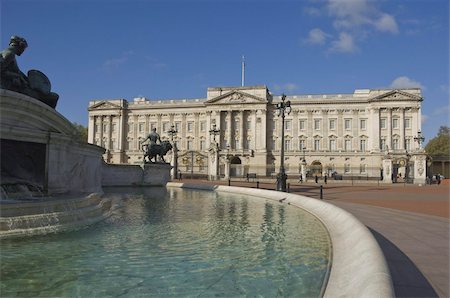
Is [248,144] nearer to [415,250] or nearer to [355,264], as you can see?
[415,250]

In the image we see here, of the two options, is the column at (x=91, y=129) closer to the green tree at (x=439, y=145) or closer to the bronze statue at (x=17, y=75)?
the green tree at (x=439, y=145)

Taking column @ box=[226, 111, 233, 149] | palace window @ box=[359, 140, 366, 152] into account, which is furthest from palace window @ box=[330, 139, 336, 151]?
column @ box=[226, 111, 233, 149]

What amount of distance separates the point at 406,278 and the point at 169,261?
11.4 feet

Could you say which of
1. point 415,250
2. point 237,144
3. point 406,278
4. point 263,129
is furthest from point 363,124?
point 406,278

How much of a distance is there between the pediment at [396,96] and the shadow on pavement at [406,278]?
7951cm

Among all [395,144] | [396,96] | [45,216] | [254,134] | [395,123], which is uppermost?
[396,96]

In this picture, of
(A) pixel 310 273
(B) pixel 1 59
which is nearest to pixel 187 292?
(A) pixel 310 273

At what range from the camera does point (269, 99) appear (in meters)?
83.8

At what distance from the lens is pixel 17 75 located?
1040 cm

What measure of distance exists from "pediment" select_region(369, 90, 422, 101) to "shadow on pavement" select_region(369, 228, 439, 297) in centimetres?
7951

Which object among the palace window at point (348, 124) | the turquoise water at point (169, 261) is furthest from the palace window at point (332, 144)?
the turquoise water at point (169, 261)

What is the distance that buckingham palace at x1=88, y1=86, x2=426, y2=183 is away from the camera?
7781 cm

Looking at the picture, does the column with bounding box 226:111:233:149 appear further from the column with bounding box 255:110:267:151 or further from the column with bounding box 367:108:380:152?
the column with bounding box 367:108:380:152

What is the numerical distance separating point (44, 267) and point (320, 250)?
4.71m
